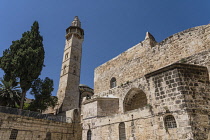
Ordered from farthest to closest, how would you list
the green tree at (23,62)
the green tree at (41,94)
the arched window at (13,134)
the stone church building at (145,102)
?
the green tree at (41,94) → the green tree at (23,62) → the arched window at (13,134) → the stone church building at (145,102)

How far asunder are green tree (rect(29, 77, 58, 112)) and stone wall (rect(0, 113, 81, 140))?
4.40 m

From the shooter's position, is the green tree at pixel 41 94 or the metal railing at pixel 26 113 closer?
the metal railing at pixel 26 113

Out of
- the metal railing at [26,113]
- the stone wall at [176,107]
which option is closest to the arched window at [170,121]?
the stone wall at [176,107]

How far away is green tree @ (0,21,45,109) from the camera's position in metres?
16.6

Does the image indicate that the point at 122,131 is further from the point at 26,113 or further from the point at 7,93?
the point at 7,93

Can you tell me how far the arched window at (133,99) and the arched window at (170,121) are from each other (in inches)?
161

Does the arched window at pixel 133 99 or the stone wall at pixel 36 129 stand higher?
the arched window at pixel 133 99

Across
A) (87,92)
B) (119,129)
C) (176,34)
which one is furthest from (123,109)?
(87,92)

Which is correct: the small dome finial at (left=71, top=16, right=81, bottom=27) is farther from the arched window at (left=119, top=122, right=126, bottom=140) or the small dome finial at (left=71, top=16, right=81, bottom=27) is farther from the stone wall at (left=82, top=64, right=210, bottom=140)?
the stone wall at (left=82, top=64, right=210, bottom=140)

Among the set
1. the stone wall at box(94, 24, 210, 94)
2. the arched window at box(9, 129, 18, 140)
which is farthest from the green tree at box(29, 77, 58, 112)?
the stone wall at box(94, 24, 210, 94)

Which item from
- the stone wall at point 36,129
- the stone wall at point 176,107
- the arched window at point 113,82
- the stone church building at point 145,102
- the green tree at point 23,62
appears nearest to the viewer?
the stone wall at point 176,107

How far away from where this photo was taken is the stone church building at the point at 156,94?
6.20m

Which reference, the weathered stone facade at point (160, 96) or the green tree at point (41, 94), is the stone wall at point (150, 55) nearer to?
the weathered stone facade at point (160, 96)

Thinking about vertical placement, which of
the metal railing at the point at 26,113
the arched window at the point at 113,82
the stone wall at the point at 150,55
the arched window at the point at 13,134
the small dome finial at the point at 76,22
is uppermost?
the small dome finial at the point at 76,22
